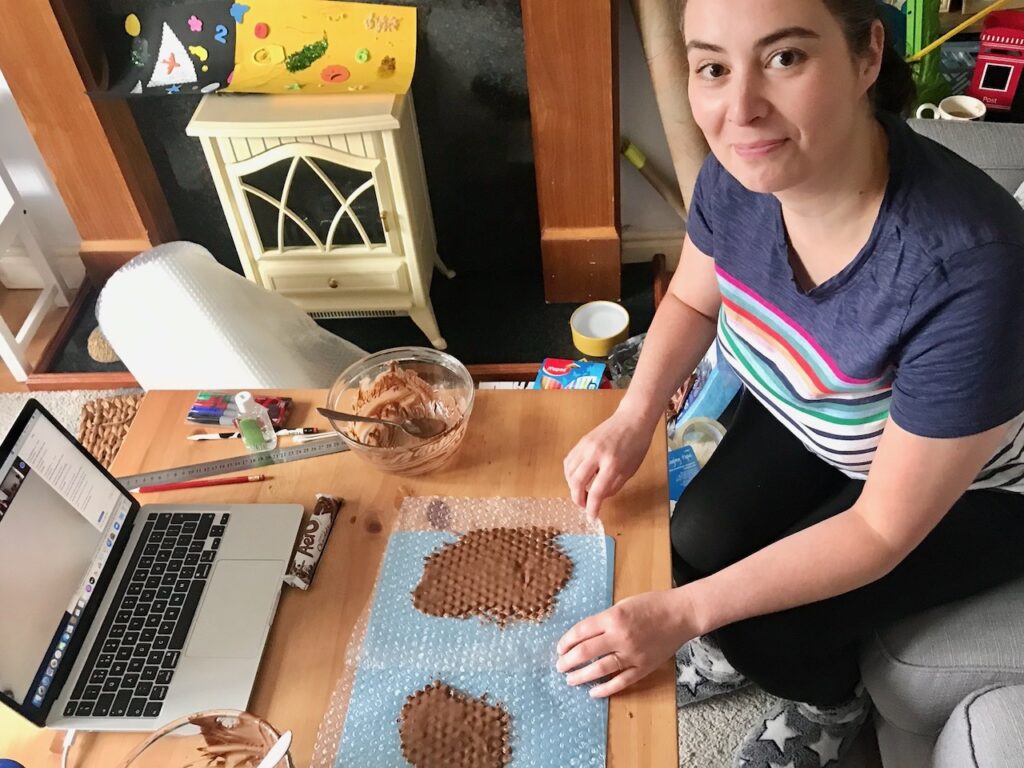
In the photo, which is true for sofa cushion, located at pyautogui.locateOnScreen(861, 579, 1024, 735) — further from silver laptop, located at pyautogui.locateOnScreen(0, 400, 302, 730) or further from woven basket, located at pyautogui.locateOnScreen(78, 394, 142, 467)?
woven basket, located at pyautogui.locateOnScreen(78, 394, 142, 467)

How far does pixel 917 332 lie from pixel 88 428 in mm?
1730

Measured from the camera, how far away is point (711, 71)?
0.79 meters

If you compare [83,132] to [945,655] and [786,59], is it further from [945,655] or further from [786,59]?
[945,655]

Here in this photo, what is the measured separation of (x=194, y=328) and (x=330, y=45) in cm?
74

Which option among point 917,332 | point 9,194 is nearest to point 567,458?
point 917,332

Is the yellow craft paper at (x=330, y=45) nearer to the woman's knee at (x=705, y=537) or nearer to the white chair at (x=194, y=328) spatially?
the white chair at (x=194, y=328)

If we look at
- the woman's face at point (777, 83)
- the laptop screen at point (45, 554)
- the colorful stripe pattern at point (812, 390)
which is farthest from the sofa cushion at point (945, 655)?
the laptop screen at point (45, 554)

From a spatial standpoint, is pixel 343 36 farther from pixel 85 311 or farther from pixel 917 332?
pixel 917 332

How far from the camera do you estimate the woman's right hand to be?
990 millimetres

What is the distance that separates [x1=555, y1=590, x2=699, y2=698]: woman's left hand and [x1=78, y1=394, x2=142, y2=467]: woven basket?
1.35 m

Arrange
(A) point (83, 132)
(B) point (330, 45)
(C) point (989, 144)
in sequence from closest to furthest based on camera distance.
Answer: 1. (C) point (989, 144)
2. (B) point (330, 45)
3. (A) point (83, 132)

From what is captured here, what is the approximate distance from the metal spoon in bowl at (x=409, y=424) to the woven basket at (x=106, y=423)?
986mm

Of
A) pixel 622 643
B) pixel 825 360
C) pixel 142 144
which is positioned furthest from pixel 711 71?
pixel 142 144

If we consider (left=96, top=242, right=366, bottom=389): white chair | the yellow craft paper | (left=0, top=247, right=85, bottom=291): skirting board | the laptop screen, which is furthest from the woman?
(left=0, top=247, right=85, bottom=291): skirting board
